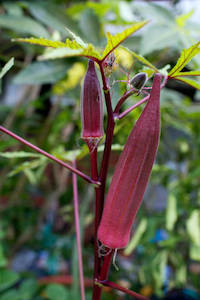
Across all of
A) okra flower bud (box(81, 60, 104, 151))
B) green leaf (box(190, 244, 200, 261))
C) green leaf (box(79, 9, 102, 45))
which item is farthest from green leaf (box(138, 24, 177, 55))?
green leaf (box(190, 244, 200, 261))

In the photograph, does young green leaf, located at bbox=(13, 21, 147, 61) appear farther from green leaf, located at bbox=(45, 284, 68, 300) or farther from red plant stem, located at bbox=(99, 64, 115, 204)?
green leaf, located at bbox=(45, 284, 68, 300)

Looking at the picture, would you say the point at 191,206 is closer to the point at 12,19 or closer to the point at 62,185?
the point at 62,185

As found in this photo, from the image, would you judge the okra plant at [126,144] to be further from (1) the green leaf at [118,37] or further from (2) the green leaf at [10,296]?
(2) the green leaf at [10,296]

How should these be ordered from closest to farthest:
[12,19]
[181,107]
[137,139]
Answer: [137,139] < [12,19] < [181,107]

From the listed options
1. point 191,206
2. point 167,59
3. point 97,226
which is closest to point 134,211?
point 97,226

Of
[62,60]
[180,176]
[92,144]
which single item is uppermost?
[62,60]

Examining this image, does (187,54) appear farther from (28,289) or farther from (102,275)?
(28,289)

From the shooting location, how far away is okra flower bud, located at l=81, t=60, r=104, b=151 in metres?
0.21

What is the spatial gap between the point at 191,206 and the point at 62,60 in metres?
0.47

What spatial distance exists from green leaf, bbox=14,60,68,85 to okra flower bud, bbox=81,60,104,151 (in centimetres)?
31

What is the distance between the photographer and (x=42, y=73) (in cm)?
54

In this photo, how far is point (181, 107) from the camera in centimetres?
73

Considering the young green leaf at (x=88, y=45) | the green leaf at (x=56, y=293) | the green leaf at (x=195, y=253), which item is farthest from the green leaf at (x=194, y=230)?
the young green leaf at (x=88, y=45)

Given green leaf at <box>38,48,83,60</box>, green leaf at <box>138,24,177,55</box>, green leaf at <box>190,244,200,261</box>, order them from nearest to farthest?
green leaf at <box>38,48,83,60</box> → green leaf at <box>138,24,177,55</box> → green leaf at <box>190,244,200,261</box>
